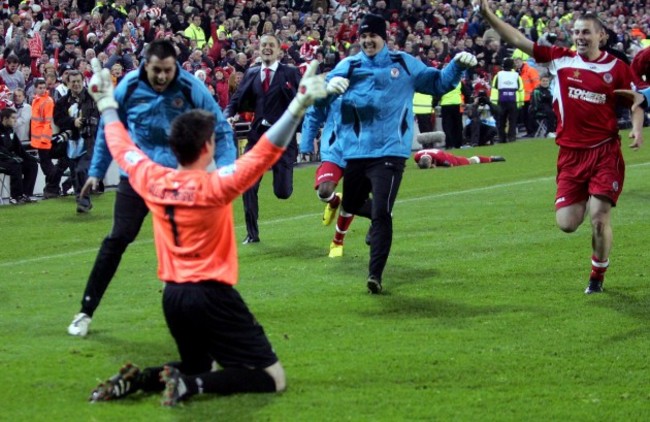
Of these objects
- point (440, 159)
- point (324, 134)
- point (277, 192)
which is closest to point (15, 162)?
point (277, 192)

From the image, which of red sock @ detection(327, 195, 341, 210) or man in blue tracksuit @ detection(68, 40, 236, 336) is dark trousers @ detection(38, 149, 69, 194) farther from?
man in blue tracksuit @ detection(68, 40, 236, 336)

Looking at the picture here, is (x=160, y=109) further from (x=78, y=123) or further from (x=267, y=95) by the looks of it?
(x=78, y=123)

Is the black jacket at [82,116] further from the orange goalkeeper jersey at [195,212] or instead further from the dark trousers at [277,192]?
the orange goalkeeper jersey at [195,212]

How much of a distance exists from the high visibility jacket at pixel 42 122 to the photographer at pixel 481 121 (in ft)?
40.1

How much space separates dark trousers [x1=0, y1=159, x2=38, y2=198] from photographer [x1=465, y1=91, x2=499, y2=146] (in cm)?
1254

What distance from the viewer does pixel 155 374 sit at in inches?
304

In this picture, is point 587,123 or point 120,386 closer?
point 120,386

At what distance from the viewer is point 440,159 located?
25219 millimetres

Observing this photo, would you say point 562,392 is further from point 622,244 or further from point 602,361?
point 622,244

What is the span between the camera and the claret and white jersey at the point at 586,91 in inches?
428

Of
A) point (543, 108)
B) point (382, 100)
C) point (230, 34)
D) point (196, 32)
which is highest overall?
point (196, 32)

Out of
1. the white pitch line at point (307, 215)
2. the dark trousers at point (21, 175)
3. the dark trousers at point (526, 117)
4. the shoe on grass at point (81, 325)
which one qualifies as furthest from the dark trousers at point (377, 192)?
the dark trousers at point (526, 117)

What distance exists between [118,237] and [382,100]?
10.7 feet

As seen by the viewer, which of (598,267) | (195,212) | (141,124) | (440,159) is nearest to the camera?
(195,212)
